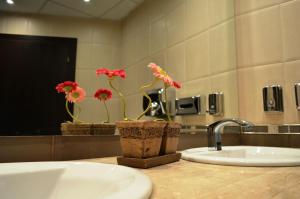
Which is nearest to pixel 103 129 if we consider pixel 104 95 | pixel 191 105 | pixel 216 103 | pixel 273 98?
pixel 104 95

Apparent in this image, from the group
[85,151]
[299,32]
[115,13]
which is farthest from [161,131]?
[299,32]

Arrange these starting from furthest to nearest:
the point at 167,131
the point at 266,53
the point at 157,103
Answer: the point at 266,53, the point at 157,103, the point at 167,131

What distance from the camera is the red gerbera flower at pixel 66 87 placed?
0.84m

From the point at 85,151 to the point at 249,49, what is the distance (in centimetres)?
107

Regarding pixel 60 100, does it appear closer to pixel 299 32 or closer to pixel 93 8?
pixel 93 8

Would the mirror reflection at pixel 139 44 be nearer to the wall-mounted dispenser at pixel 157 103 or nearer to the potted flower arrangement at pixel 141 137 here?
the wall-mounted dispenser at pixel 157 103

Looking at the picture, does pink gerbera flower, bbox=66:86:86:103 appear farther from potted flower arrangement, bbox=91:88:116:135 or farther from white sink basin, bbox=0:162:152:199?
white sink basin, bbox=0:162:152:199

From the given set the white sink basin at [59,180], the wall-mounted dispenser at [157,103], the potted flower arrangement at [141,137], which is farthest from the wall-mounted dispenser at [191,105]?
the white sink basin at [59,180]

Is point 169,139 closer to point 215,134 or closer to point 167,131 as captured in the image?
point 167,131

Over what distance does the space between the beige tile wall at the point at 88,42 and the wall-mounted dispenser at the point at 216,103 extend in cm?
64

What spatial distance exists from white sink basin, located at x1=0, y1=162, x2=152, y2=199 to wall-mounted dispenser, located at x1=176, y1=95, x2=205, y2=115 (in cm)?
76

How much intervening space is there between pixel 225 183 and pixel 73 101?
0.60 meters

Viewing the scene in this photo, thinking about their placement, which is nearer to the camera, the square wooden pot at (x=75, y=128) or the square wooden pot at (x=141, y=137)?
the square wooden pot at (x=141, y=137)

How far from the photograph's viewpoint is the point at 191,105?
136cm
